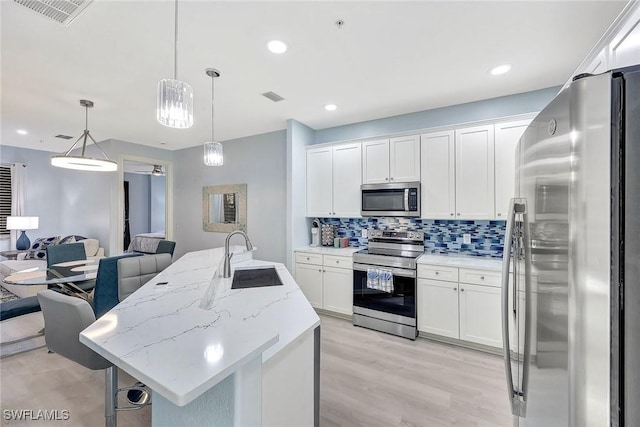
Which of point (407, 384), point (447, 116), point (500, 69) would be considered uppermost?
point (500, 69)

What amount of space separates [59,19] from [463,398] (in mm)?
4016

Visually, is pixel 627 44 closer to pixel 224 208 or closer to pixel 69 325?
pixel 69 325

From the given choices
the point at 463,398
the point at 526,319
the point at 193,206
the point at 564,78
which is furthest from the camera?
the point at 193,206

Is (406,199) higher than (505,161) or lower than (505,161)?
lower

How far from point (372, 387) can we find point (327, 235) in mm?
2250

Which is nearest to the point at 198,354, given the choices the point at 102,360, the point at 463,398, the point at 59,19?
the point at 102,360

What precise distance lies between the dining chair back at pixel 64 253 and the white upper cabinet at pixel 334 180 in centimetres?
312

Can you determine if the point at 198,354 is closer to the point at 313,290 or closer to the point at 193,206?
the point at 313,290

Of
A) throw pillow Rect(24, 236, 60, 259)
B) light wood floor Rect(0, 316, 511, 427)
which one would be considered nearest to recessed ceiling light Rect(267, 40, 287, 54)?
light wood floor Rect(0, 316, 511, 427)

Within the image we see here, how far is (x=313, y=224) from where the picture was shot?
14.0ft

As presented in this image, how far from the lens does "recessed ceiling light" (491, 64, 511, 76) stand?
2.42m

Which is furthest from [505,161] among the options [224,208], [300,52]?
[224,208]

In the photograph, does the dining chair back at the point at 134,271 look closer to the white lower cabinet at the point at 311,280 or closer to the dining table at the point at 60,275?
the dining table at the point at 60,275

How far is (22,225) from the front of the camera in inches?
204
